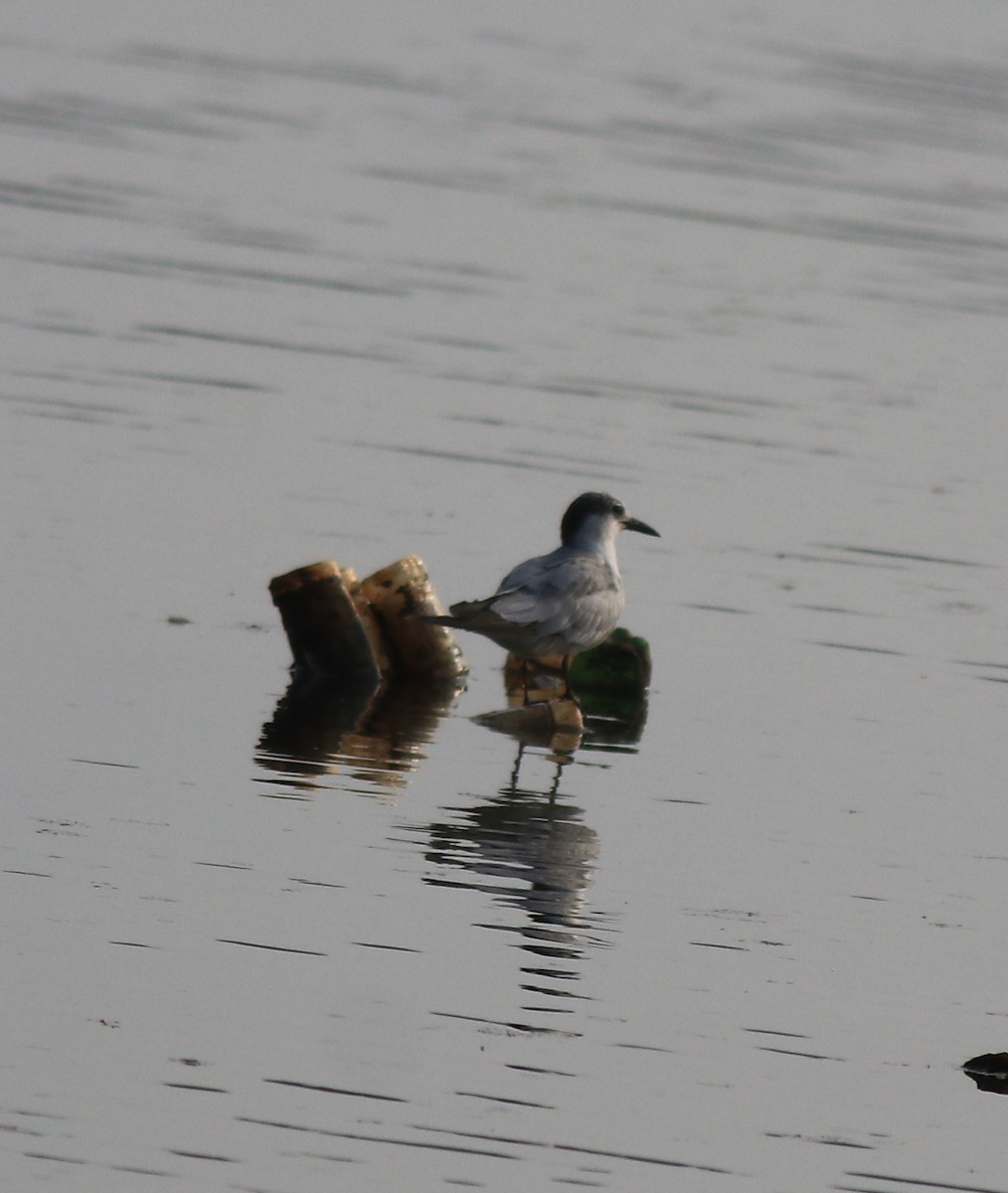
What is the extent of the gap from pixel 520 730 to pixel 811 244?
16.4 m

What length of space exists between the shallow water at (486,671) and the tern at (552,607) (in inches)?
20.2

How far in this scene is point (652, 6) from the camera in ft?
195

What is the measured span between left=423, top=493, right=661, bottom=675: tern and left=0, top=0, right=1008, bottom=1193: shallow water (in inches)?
20.2

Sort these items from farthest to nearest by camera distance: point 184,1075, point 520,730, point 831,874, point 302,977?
point 520,730
point 831,874
point 302,977
point 184,1075

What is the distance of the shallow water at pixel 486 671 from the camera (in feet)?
25.8

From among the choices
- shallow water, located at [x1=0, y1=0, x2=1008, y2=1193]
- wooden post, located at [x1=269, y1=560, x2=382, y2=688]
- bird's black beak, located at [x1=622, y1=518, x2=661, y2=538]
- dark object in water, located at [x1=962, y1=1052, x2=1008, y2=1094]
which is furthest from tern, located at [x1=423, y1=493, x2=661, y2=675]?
dark object in water, located at [x1=962, y1=1052, x2=1008, y2=1094]

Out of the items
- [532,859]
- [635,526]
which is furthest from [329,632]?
[532,859]

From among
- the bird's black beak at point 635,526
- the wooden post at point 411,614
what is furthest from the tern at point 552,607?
the wooden post at point 411,614

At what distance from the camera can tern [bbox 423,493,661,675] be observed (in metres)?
12.3

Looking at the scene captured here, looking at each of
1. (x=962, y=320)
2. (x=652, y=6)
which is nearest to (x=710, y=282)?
(x=962, y=320)

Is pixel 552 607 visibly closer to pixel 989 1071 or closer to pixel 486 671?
pixel 486 671

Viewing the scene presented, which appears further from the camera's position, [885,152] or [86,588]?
[885,152]

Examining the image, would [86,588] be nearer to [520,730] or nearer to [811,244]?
[520,730]

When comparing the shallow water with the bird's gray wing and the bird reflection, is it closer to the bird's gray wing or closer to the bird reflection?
the bird reflection
